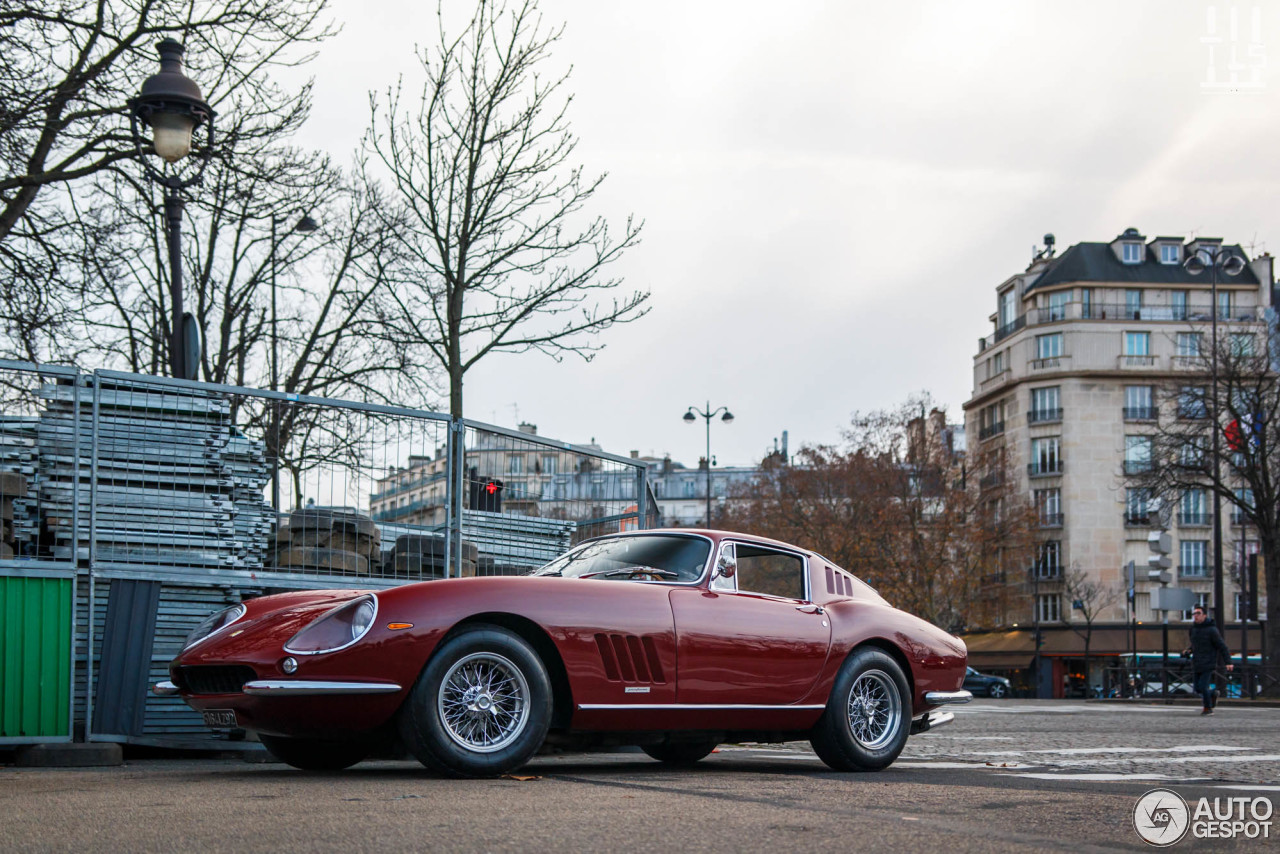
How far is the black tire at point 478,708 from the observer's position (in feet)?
22.2

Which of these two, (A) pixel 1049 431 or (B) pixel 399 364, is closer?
(B) pixel 399 364

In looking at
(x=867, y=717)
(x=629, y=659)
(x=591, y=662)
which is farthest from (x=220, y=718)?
(x=867, y=717)

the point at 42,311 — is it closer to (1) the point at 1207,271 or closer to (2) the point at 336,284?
(2) the point at 336,284

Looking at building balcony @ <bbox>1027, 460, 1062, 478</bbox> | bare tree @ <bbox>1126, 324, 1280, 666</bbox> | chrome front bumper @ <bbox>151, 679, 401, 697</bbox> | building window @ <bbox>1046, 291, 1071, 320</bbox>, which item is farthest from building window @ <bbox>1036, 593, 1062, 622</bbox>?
chrome front bumper @ <bbox>151, 679, 401, 697</bbox>

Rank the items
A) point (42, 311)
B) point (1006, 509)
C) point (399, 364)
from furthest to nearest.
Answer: point (1006, 509) < point (399, 364) < point (42, 311)

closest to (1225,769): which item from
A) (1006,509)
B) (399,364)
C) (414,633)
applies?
(414,633)

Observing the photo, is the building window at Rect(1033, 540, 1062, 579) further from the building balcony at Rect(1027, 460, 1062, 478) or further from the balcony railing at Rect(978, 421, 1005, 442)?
the balcony railing at Rect(978, 421, 1005, 442)

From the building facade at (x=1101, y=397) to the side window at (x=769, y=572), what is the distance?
6718cm

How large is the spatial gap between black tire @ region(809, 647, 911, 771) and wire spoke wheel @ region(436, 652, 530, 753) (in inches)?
86.3

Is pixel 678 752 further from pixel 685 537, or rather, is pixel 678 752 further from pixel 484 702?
pixel 484 702

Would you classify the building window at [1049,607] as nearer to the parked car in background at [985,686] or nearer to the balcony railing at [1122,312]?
the parked car in background at [985,686]

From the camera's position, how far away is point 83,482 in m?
9.55

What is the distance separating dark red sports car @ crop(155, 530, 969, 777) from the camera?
267 inches

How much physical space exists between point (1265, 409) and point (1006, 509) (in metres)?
25.1
